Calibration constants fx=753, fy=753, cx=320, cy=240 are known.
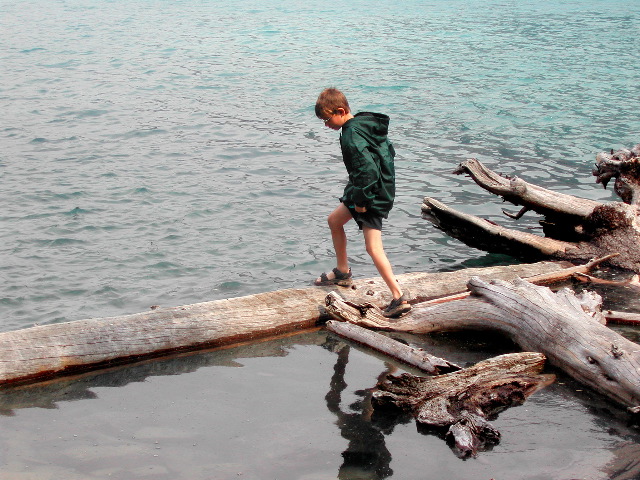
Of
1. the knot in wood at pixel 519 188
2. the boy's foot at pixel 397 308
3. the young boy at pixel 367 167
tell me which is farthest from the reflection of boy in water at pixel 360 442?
the knot in wood at pixel 519 188

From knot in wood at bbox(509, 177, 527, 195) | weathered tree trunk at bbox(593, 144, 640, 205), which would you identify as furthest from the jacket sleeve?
weathered tree trunk at bbox(593, 144, 640, 205)

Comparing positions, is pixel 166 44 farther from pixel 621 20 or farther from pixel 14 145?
pixel 621 20

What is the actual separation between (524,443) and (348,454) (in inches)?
44.9

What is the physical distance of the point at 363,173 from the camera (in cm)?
625

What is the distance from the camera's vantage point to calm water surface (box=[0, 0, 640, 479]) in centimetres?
498

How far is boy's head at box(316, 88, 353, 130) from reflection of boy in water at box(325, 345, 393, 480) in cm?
217

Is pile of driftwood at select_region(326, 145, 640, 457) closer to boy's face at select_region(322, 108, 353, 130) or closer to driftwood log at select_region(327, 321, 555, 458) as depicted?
driftwood log at select_region(327, 321, 555, 458)

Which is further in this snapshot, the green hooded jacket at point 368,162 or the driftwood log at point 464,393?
the green hooded jacket at point 368,162

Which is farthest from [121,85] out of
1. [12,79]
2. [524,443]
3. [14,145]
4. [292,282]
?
[524,443]

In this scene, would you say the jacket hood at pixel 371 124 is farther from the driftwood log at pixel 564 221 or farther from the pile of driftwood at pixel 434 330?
the driftwood log at pixel 564 221

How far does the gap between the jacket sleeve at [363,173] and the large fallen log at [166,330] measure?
1.16 meters

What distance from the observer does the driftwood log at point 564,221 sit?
8.34m

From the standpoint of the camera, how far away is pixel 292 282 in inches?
369

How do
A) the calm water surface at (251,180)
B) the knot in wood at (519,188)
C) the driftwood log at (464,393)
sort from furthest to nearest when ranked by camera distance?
the knot in wood at (519,188) → the calm water surface at (251,180) → the driftwood log at (464,393)
